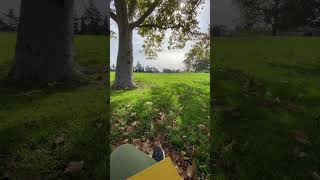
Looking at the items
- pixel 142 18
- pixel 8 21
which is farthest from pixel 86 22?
pixel 142 18

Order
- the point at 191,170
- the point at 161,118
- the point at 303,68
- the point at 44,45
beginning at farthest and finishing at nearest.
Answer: the point at 161,118 → the point at 191,170 → the point at 303,68 → the point at 44,45

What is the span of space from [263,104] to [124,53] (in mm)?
2545

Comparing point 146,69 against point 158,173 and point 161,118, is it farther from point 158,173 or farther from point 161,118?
point 158,173

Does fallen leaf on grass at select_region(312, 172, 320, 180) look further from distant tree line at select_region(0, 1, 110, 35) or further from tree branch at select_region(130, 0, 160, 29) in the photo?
tree branch at select_region(130, 0, 160, 29)

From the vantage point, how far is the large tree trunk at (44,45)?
411cm

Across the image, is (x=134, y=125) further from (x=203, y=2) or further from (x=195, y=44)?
(x=203, y=2)

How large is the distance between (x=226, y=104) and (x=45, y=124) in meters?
2.05

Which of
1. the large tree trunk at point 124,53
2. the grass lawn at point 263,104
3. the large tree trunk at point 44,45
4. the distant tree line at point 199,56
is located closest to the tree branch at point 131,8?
the large tree trunk at point 124,53

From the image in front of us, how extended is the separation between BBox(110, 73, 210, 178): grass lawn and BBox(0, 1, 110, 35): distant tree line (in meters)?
1.66

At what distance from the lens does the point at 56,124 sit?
414 centimetres

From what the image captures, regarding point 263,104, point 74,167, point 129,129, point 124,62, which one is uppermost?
point 124,62

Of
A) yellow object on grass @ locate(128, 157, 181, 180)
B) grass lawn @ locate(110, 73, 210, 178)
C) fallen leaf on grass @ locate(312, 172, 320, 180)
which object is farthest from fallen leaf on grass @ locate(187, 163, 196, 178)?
fallen leaf on grass @ locate(312, 172, 320, 180)

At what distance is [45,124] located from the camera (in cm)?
410

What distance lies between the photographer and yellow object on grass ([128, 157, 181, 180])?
3652 millimetres
